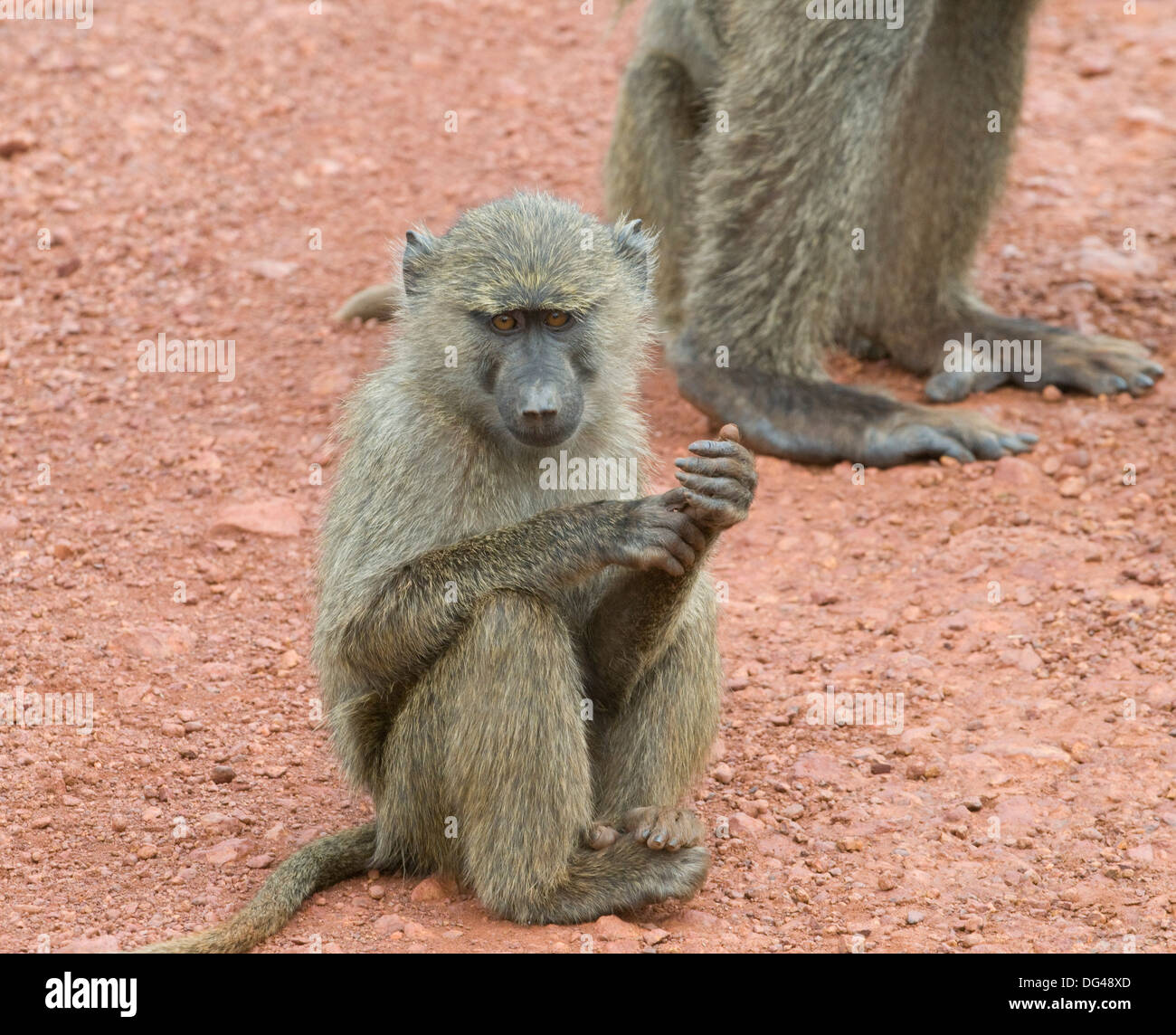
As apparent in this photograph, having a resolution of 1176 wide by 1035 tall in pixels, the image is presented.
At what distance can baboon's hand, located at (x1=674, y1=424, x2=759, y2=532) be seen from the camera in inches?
146

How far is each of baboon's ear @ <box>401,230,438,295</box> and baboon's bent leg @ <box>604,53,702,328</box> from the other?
234 cm

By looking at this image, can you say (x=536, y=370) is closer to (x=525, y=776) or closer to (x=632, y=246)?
(x=632, y=246)

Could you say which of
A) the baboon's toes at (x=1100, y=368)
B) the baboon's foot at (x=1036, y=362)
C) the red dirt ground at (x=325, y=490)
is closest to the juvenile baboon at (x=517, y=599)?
the red dirt ground at (x=325, y=490)

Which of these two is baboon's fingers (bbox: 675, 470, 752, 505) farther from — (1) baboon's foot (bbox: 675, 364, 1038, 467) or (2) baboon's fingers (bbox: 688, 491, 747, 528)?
(1) baboon's foot (bbox: 675, 364, 1038, 467)

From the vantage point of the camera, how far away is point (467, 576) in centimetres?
375

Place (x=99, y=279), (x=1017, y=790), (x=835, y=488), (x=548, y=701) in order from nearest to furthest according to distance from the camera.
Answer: (x=548, y=701) < (x=1017, y=790) < (x=835, y=488) < (x=99, y=279)

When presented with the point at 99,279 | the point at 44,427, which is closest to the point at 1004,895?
the point at 44,427

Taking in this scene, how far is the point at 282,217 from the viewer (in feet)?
25.4

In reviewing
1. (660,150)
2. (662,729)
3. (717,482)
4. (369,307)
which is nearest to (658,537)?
(717,482)

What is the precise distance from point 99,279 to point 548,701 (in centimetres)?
432

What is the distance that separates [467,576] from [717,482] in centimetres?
61

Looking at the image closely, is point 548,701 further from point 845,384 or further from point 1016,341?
point 1016,341

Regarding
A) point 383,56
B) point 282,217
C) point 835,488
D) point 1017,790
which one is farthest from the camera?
point 383,56

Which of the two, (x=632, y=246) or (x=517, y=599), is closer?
(x=517, y=599)
